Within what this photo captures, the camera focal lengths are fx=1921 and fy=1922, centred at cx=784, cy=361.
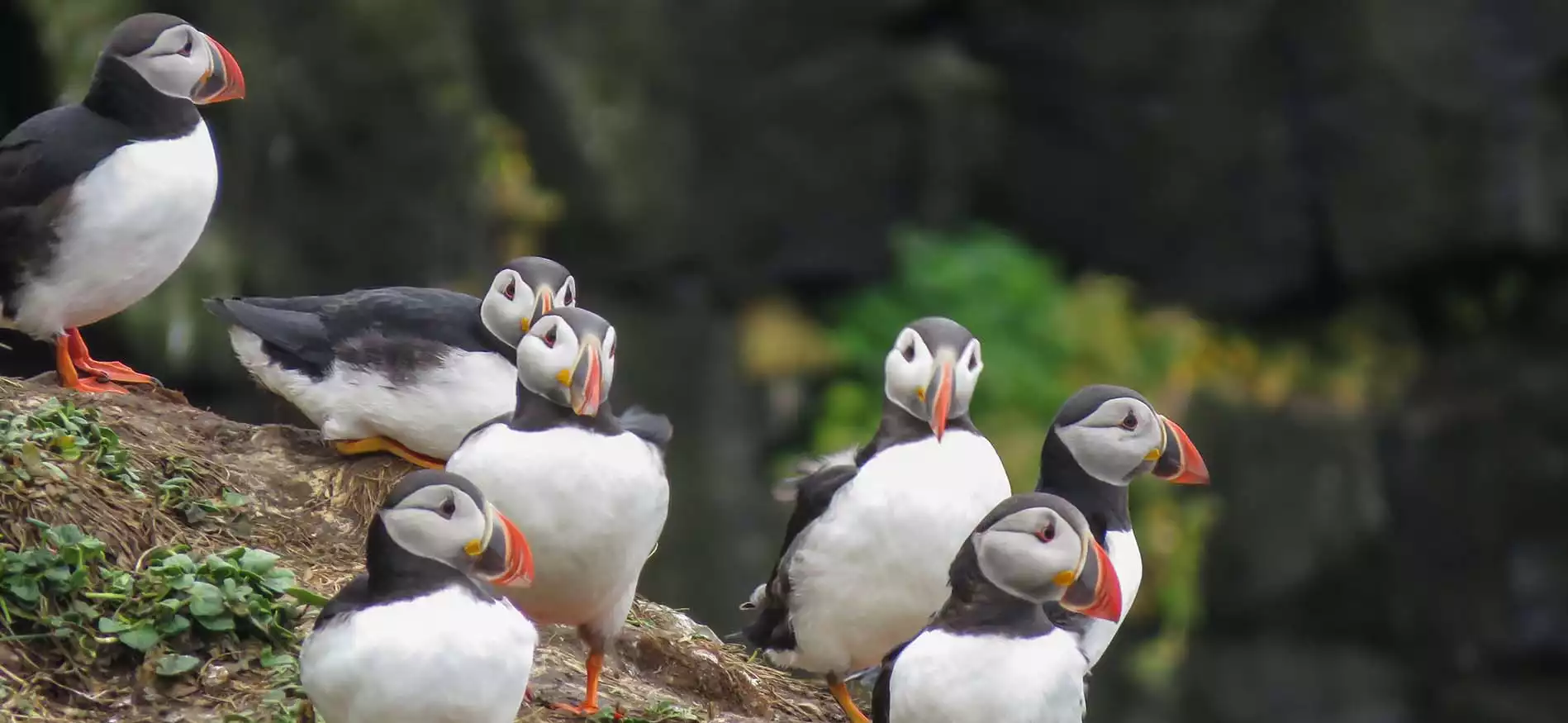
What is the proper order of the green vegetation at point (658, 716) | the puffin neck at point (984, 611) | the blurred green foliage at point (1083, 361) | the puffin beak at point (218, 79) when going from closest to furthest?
the puffin neck at point (984, 611) < the green vegetation at point (658, 716) < the puffin beak at point (218, 79) < the blurred green foliage at point (1083, 361)

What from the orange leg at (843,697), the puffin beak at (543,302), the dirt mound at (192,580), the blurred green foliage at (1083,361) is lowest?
the blurred green foliage at (1083,361)

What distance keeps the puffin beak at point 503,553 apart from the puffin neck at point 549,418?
417 mm

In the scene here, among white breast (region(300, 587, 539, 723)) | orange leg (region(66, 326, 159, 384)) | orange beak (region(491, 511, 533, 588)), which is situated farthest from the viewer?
orange leg (region(66, 326, 159, 384))

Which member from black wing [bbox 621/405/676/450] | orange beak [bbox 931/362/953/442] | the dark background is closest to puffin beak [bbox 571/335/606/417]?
black wing [bbox 621/405/676/450]

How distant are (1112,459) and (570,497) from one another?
1.32 m

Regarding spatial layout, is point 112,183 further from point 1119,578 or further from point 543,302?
point 1119,578

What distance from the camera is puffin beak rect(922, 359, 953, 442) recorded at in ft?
14.5

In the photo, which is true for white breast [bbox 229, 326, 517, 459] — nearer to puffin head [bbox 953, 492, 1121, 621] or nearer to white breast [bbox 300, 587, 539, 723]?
white breast [bbox 300, 587, 539, 723]

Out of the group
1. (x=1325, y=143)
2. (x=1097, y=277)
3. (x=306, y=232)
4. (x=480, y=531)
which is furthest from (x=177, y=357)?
(x=1325, y=143)

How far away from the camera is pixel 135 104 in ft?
16.0

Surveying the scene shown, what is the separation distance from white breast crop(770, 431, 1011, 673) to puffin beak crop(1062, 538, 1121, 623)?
46 cm

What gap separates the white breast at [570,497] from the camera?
4.02m

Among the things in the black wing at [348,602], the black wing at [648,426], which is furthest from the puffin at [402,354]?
the black wing at [348,602]

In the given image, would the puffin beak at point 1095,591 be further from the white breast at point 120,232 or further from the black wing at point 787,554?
the white breast at point 120,232
